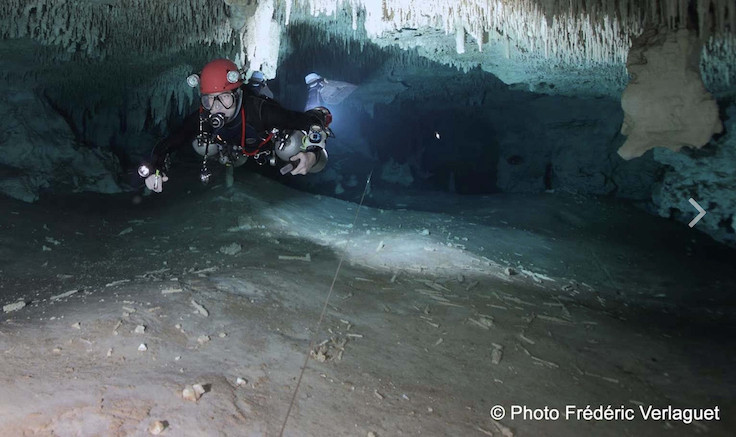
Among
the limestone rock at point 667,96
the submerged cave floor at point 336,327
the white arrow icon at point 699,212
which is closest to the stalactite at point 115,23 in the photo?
the submerged cave floor at point 336,327

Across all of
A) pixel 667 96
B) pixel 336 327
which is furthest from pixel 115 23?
pixel 667 96

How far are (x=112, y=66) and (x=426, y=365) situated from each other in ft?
35.2

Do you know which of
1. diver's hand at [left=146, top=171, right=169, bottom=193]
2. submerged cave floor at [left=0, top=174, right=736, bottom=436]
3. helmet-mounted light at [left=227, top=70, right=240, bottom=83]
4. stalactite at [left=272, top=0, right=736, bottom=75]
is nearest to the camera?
submerged cave floor at [left=0, top=174, right=736, bottom=436]

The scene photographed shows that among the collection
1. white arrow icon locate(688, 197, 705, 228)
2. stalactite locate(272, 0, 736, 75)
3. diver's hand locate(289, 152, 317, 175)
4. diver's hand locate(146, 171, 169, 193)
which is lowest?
white arrow icon locate(688, 197, 705, 228)

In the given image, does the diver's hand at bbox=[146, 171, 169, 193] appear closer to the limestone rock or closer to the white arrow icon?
the limestone rock

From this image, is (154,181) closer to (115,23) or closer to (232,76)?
(232,76)

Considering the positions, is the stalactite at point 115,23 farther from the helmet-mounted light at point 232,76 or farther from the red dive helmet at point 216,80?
the helmet-mounted light at point 232,76

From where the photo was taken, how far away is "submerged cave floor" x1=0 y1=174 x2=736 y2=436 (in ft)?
10.4

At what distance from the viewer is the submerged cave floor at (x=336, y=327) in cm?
316

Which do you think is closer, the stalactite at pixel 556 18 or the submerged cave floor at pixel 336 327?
the submerged cave floor at pixel 336 327

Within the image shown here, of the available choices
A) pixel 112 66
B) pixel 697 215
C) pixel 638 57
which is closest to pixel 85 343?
pixel 638 57

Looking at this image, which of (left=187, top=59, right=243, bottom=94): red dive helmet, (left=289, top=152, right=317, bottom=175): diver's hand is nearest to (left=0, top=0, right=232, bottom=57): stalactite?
(left=187, top=59, right=243, bottom=94): red dive helmet

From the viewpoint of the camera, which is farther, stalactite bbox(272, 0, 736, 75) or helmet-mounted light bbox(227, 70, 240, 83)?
stalactite bbox(272, 0, 736, 75)

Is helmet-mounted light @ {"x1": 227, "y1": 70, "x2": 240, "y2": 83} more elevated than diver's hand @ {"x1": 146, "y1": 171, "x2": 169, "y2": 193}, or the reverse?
helmet-mounted light @ {"x1": 227, "y1": 70, "x2": 240, "y2": 83}
